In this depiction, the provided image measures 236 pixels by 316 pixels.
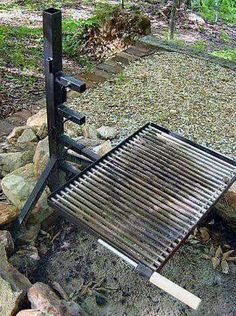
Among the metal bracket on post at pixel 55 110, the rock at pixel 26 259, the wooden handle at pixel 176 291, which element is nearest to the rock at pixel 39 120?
the metal bracket on post at pixel 55 110

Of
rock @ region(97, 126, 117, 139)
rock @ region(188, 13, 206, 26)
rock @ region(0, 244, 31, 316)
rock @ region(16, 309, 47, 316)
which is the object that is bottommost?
rock @ region(188, 13, 206, 26)

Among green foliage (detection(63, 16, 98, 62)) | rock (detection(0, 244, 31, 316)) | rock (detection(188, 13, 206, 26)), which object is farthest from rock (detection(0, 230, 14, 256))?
rock (detection(188, 13, 206, 26))

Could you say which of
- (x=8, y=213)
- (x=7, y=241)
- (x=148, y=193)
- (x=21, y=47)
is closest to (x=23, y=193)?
(x=8, y=213)

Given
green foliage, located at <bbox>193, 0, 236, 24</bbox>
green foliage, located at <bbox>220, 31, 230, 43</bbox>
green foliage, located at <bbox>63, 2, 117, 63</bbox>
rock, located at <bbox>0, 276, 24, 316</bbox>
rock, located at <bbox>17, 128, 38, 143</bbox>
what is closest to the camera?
rock, located at <bbox>0, 276, 24, 316</bbox>

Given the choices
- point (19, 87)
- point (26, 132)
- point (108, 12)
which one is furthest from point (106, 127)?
point (108, 12)

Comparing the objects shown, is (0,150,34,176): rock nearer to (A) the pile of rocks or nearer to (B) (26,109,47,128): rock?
(A) the pile of rocks

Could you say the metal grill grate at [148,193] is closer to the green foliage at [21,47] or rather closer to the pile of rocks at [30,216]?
the pile of rocks at [30,216]

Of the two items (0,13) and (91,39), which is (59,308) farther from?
(0,13)

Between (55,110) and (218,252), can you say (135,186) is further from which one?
(218,252)

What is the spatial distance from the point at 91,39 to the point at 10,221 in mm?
3764

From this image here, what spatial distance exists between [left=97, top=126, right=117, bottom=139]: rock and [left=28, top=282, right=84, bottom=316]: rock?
4.45 ft

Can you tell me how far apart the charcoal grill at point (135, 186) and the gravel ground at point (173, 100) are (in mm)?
881

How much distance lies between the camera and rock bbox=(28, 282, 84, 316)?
1.80 meters

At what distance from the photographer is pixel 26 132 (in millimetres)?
2967
